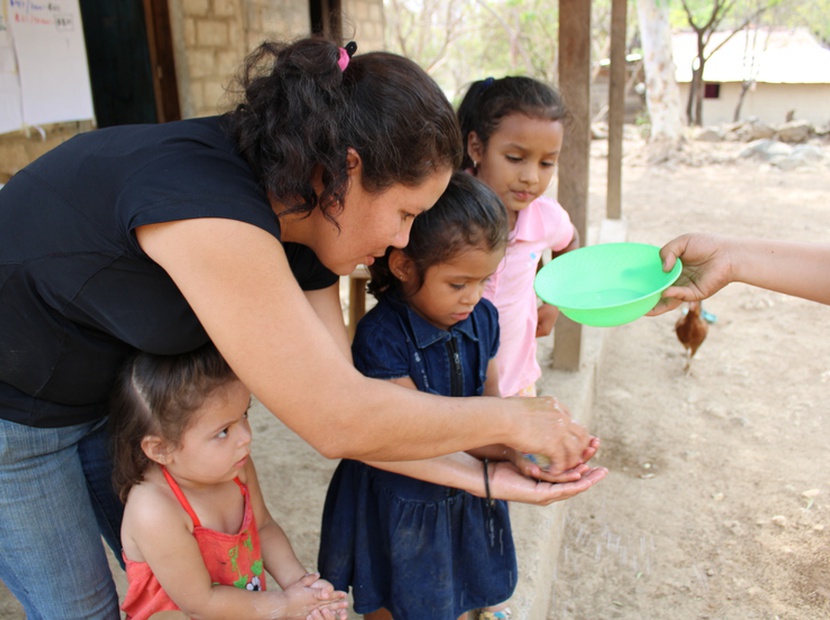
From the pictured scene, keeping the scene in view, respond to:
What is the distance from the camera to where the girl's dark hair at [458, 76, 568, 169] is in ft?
8.17

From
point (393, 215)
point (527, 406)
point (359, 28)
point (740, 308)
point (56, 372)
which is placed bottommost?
point (740, 308)

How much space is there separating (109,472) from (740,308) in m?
5.72

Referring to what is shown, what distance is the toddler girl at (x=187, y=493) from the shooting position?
1.48 m

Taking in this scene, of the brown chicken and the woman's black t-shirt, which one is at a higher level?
the woman's black t-shirt

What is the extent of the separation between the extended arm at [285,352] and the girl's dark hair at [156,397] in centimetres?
35

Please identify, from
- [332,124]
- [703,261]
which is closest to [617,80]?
[703,261]

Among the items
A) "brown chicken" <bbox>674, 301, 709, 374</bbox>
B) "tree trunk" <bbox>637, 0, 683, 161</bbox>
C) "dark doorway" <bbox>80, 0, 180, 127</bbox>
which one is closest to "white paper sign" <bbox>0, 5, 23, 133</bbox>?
"dark doorway" <bbox>80, 0, 180, 127</bbox>

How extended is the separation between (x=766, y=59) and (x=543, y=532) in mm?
22172

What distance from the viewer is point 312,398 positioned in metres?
Result: 1.19

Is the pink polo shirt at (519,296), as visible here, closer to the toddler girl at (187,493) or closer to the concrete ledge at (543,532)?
the concrete ledge at (543,532)

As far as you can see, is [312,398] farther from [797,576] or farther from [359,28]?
[359,28]

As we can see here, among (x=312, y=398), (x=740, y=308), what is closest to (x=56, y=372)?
(x=312, y=398)

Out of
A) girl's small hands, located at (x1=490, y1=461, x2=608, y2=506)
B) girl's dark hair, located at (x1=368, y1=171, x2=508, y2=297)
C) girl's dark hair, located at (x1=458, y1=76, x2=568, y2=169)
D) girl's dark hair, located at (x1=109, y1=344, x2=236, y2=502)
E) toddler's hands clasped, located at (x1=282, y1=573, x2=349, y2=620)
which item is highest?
girl's dark hair, located at (x1=458, y1=76, x2=568, y2=169)

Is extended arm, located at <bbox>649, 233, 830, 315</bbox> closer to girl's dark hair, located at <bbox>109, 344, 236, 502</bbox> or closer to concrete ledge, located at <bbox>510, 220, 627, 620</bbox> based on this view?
concrete ledge, located at <bbox>510, 220, 627, 620</bbox>
